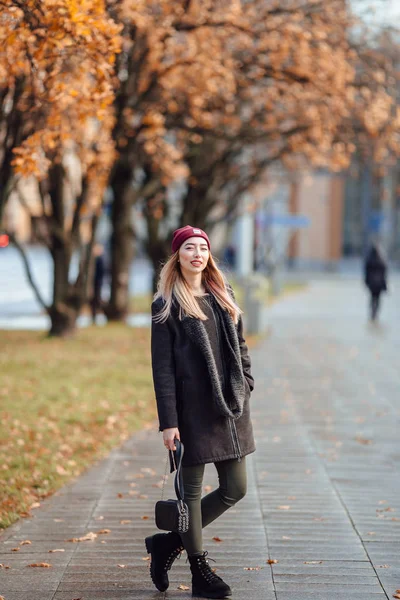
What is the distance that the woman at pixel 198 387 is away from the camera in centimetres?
464

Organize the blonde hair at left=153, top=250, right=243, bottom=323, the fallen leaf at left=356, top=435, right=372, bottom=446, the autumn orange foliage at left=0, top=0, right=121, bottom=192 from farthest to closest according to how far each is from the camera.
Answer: the fallen leaf at left=356, top=435, right=372, bottom=446 → the autumn orange foliage at left=0, top=0, right=121, bottom=192 → the blonde hair at left=153, top=250, right=243, bottom=323

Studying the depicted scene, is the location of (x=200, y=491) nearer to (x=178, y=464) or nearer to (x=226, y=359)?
(x=178, y=464)

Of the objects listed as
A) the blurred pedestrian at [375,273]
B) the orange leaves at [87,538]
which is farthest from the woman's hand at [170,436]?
the blurred pedestrian at [375,273]

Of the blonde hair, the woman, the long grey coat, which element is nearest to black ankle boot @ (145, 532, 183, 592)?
the woman

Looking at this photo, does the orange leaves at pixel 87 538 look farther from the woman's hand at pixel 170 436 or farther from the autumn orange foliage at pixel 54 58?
the autumn orange foliage at pixel 54 58

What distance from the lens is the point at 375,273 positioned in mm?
23125

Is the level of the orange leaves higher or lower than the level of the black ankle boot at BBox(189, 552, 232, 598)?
lower

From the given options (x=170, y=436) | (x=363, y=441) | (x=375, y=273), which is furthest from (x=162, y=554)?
(x=375, y=273)

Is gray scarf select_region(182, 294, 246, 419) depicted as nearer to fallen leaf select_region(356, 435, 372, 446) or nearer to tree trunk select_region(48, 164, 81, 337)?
fallen leaf select_region(356, 435, 372, 446)

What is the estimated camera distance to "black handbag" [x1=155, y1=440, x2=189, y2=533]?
464cm

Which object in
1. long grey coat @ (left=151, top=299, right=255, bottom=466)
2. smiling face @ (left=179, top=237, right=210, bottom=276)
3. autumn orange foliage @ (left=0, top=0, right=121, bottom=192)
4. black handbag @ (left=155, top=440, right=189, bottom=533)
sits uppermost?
autumn orange foliage @ (left=0, top=0, right=121, bottom=192)

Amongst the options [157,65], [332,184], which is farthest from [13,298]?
[332,184]

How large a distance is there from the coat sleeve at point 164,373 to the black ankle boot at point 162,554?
0.60 m

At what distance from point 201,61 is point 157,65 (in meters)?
1.27
